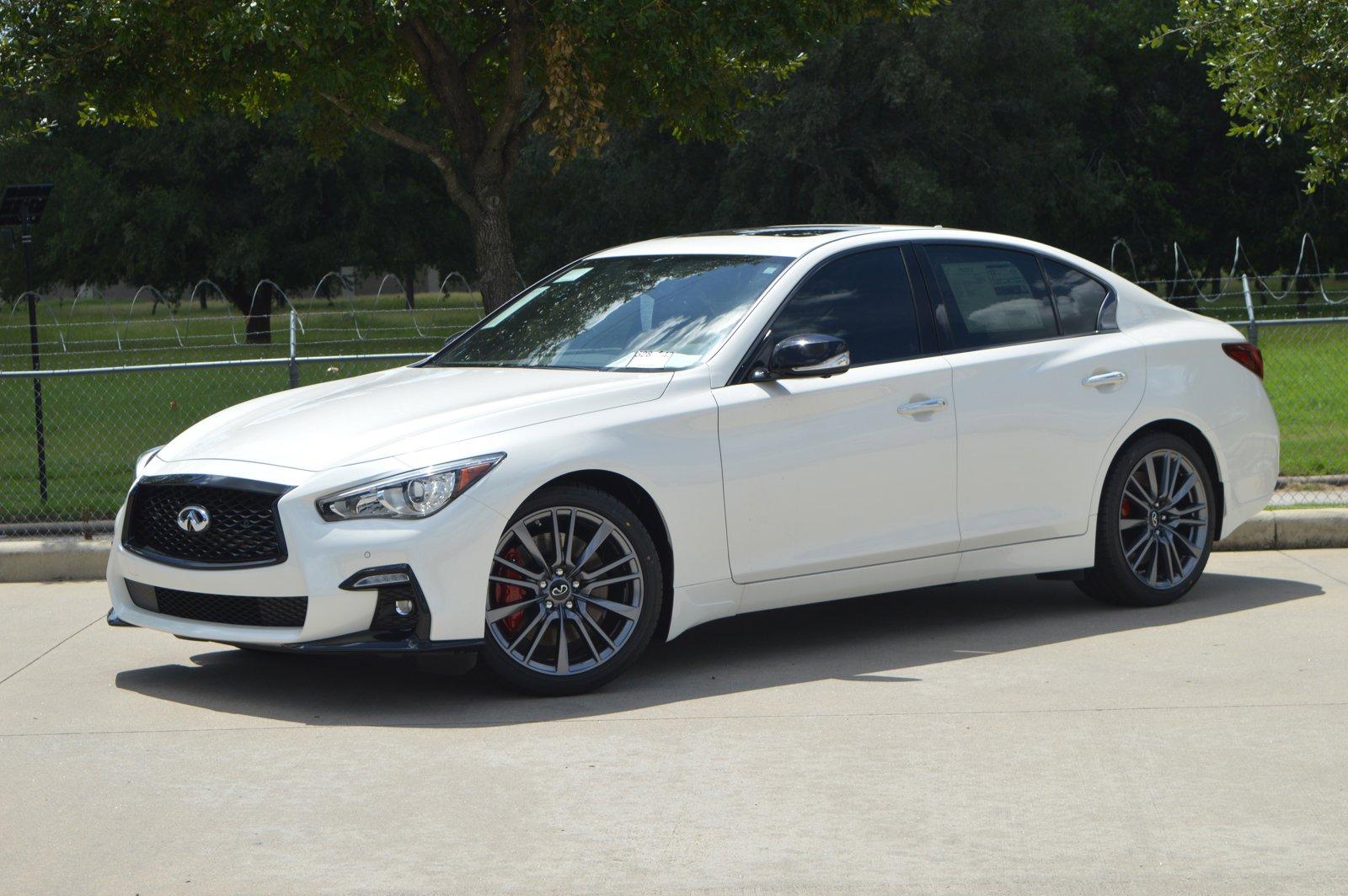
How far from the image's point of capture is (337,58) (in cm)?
1508

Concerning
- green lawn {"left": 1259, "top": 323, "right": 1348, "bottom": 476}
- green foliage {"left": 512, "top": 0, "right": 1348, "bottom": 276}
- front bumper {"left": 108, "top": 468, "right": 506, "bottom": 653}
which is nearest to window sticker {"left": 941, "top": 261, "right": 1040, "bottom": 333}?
front bumper {"left": 108, "top": 468, "right": 506, "bottom": 653}

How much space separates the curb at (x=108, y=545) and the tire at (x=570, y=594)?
4034 millimetres

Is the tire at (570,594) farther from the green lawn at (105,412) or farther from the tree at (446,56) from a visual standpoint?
the tree at (446,56)

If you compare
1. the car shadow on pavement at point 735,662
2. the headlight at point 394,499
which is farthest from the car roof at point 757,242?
the headlight at point 394,499

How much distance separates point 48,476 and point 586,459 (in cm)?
892

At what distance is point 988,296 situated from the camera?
299 inches

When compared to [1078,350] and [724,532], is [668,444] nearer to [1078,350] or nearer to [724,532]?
[724,532]

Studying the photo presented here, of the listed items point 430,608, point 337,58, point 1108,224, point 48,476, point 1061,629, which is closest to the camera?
point 430,608

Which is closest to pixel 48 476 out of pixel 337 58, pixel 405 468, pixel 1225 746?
pixel 337 58

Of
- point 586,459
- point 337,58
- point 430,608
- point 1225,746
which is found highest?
point 337,58

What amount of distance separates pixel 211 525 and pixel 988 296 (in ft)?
11.5

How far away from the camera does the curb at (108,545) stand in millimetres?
9477

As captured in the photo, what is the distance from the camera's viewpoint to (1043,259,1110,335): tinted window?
25.5ft

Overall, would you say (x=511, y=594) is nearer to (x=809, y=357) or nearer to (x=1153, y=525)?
(x=809, y=357)
